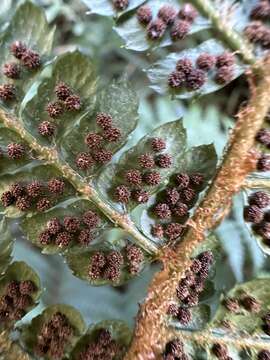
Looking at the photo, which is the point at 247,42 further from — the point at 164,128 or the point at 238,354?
the point at 238,354

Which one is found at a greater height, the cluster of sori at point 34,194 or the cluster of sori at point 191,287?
the cluster of sori at point 34,194

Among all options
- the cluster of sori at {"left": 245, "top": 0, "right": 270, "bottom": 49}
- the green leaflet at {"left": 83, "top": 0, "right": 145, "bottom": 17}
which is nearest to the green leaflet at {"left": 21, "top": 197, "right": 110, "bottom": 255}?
the green leaflet at {"left": 83, "top": 0, "right": 145, "bottom": 17}

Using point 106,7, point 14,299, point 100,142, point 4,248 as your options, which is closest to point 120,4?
point 106,7

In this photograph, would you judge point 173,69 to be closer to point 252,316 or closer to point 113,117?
point 113,117

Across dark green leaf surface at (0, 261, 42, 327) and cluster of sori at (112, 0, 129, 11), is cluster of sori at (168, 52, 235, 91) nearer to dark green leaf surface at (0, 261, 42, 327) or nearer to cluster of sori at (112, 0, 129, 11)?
cluster of sori at (112, 0, 129, 11)

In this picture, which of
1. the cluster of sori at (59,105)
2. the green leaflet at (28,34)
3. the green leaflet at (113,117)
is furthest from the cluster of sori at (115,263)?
the green leaflet at (28,34)

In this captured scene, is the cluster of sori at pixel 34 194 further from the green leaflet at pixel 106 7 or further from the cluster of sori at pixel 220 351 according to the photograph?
the cluster of sori at pixel 220 351
